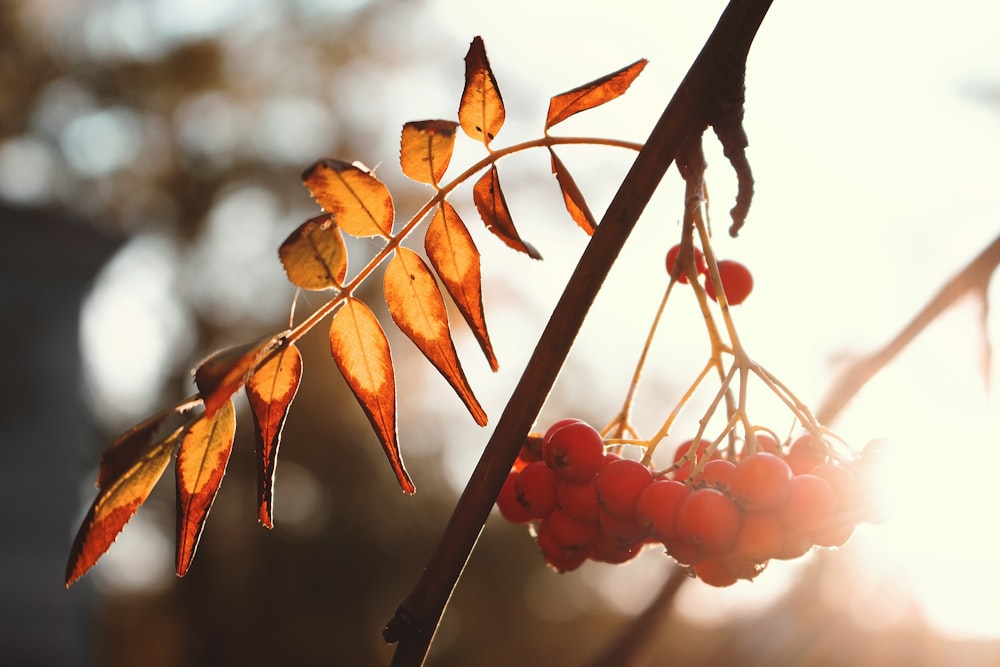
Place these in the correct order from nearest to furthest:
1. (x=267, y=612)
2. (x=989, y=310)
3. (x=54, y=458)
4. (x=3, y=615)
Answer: (x=989, y=310)
(x=3, y=615)
(x=54, y=458)
(x=267, y=612)

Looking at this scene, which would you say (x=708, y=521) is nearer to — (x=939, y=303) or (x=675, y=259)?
(x=675, y=259)

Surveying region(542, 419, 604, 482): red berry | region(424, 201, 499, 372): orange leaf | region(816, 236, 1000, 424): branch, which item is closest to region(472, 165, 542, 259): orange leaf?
region(424, 201, 499, 372): orange leaf

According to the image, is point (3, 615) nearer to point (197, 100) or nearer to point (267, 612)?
point (267, 612)

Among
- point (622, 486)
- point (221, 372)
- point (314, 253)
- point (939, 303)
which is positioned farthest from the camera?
point (939, 303)

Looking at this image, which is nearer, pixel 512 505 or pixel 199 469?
pixel 199 469

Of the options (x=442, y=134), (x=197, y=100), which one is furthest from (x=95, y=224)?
(x=442, y=134)

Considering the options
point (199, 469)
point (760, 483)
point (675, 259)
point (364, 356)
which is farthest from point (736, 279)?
point (199, 469)
